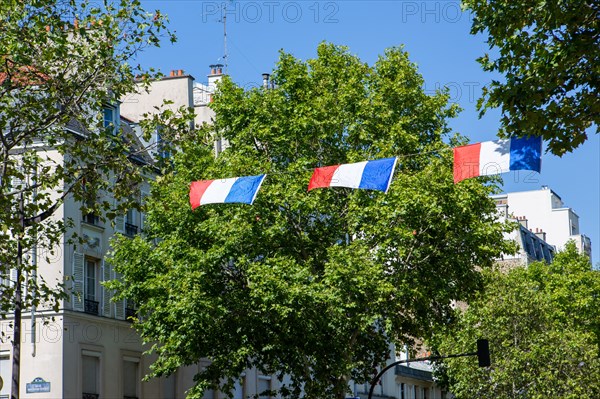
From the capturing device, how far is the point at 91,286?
3991cm

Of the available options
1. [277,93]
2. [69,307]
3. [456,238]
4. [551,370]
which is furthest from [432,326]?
[551,370]

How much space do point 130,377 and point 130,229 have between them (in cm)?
520

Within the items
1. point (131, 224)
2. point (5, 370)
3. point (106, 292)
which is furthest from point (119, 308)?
point (5, 370)

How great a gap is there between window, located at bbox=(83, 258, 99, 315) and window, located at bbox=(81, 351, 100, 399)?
1.45 metres

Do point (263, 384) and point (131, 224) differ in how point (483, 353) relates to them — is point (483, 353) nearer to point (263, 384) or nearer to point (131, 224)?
point (263, 384)

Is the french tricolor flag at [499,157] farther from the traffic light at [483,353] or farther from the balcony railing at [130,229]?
the traffic light at [483,353]

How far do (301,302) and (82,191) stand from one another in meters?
13.1

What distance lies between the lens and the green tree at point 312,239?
36031 mm

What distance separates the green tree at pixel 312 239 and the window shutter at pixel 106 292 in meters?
0.98

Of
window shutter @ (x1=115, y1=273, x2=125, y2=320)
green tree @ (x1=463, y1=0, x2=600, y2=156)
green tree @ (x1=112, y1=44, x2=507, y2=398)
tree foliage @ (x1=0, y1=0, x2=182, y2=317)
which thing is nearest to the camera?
green tree @ (x1=463, y1=0, x2=600, y2=156)

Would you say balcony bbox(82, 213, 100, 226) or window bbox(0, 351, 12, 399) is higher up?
balcony bbox(82, 213, 100, 226)

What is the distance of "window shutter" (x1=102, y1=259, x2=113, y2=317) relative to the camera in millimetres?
40188

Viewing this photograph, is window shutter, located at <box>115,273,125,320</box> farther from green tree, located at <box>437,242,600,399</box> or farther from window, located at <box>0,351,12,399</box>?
green tree, located at <box>437,242,600,399</box>

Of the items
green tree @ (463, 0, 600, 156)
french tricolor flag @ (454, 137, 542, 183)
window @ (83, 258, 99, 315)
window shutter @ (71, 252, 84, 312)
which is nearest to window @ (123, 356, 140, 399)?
window @ (83, 258, 99, 315)
